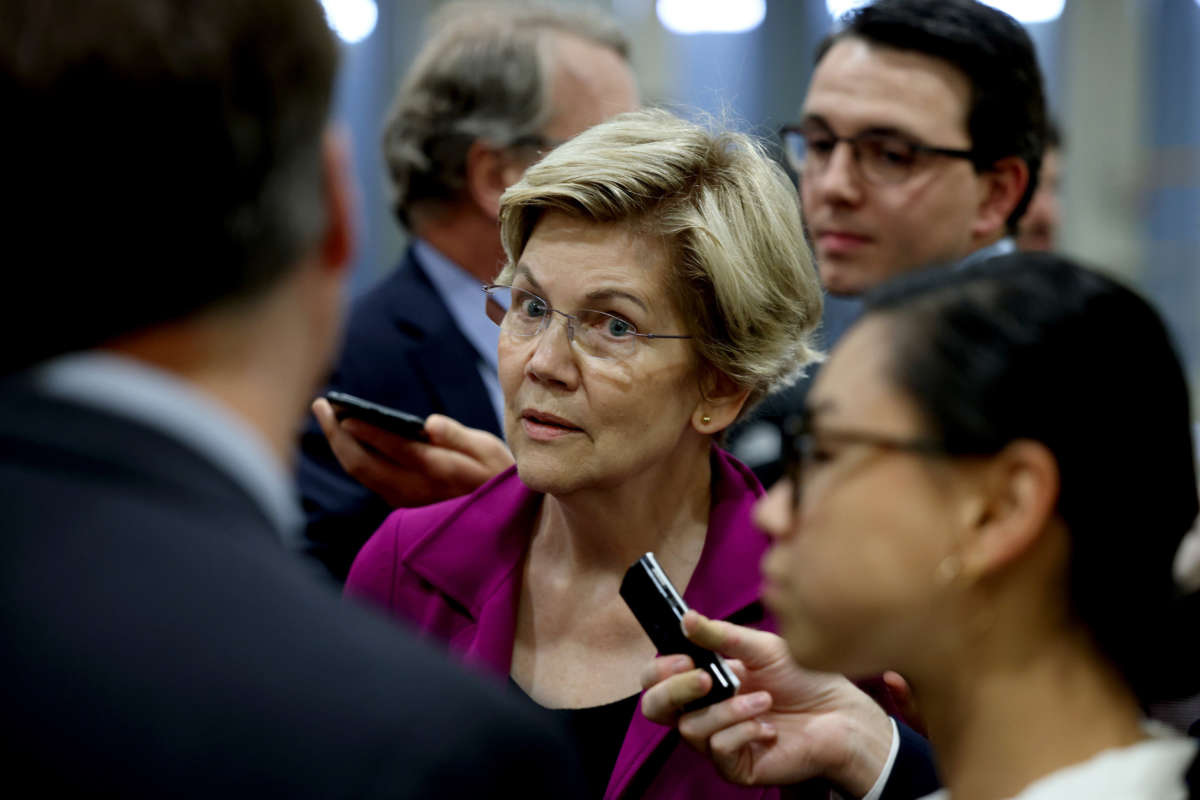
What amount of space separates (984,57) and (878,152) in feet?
1.10

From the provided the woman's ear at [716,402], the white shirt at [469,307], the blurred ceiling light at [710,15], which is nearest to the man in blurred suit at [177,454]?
the woman's ear at [716,402]

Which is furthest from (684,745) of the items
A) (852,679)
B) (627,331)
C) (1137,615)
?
(1137,615)

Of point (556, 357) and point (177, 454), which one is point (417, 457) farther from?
point (177, 454)

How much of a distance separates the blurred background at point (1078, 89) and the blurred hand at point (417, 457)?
472cm

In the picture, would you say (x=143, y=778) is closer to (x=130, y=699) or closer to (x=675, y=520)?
(x=130, y=699)

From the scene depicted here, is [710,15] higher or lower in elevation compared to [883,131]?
lower

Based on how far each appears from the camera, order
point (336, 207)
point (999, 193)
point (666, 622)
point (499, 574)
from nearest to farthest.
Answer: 1. point (336, 207)
2. point (666, 622)
3. point (499, 574)
4. point (999, 193)

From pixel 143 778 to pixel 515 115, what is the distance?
2826 millimetres

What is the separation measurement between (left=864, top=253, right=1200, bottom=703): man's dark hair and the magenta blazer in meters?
0.80

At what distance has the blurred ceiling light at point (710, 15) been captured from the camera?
720cm

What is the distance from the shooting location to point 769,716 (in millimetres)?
1788

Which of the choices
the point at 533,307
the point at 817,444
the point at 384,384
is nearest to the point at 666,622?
the point at 817,444

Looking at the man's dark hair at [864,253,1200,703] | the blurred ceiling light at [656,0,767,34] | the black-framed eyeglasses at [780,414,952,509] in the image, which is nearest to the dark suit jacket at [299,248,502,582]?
the black-framed eyeglasses at [780,414,952,509]

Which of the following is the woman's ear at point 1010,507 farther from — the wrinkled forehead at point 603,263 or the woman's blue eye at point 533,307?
the woman's blue eye at point 533,307
